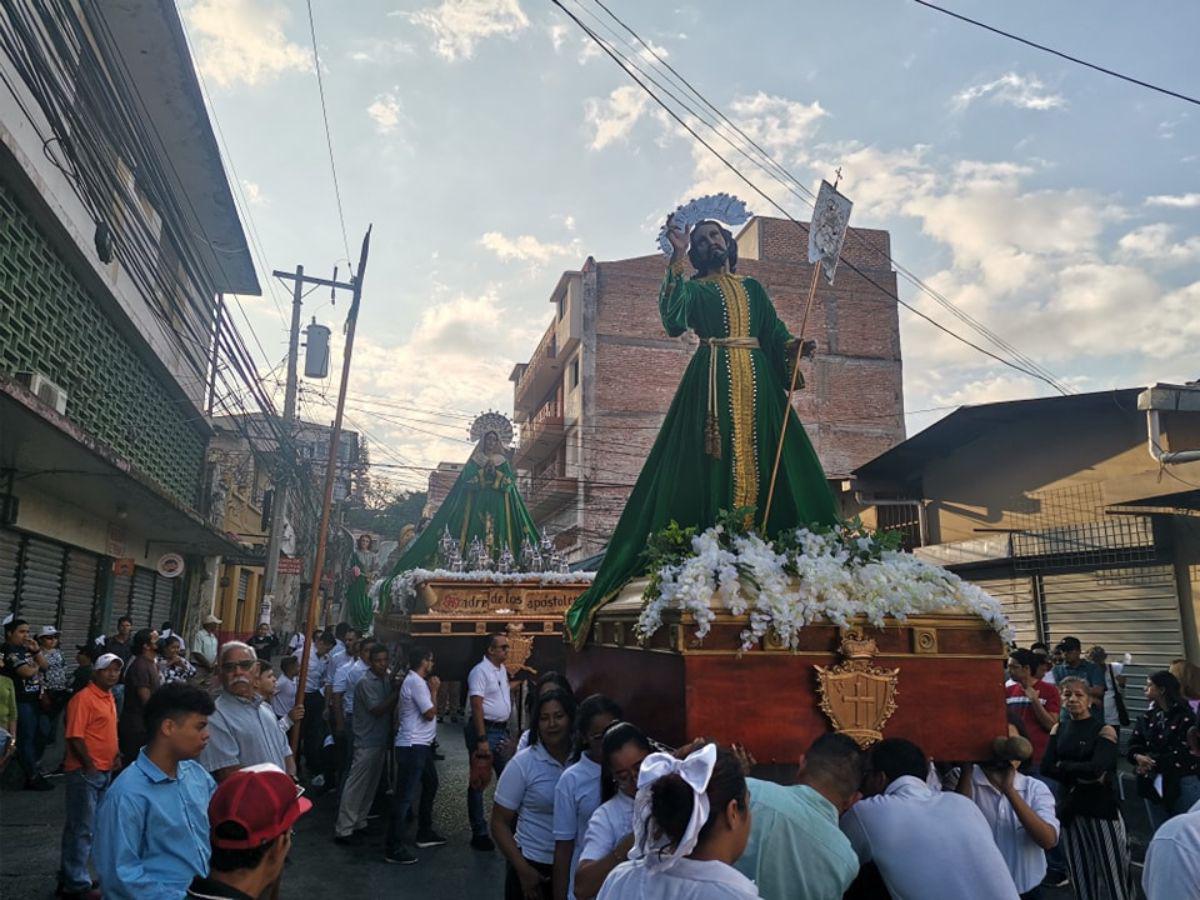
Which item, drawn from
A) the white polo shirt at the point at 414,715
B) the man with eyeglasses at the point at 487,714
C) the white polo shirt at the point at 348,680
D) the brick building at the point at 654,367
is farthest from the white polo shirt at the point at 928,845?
the brick building at the point at 654,367

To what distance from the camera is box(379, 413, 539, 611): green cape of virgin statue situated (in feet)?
33.1

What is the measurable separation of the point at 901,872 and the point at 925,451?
49.5ft

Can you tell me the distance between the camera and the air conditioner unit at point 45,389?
9820 millimetres

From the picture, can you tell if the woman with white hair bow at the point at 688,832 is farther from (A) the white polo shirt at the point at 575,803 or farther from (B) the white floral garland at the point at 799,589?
(A) the white polo shirt at the point at 575,803

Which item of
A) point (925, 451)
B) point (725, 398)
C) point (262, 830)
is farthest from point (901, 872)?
point (925, 451)

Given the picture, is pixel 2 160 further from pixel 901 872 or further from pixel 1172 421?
pixel 1172 421

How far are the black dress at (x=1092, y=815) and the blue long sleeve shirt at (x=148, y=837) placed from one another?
5.12m

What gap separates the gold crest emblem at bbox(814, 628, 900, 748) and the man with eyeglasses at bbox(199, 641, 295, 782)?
2866 millimetres

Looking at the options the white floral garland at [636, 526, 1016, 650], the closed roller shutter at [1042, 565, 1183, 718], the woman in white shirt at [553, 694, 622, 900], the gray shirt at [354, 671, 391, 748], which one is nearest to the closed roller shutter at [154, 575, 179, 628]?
the gray shirt at [354, 671, 391, 748]

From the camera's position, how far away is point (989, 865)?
9.32 ft

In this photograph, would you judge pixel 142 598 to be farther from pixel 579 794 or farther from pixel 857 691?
pixel 857 691

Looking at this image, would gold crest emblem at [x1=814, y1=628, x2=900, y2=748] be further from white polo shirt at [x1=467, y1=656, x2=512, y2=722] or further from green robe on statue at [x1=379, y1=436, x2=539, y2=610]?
green robe on statue at [x1=379, y1=436, x2=539, y2=610]

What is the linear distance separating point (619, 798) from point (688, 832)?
1.05 metres

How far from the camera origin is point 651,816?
6.89 feet
